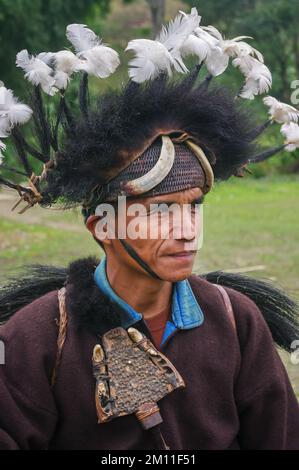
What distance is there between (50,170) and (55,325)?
0.51 metres

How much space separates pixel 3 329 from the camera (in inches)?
112

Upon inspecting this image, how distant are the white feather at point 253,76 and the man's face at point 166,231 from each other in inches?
19.3

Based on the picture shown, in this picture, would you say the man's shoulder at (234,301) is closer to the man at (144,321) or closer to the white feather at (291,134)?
the man at (144,321)

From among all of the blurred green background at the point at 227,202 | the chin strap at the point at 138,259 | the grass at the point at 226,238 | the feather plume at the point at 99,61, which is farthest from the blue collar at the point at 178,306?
the grass at the point at 226,238

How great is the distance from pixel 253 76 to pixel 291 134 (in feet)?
0.83

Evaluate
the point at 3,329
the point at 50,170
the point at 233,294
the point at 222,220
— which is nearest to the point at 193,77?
the point at 50,170

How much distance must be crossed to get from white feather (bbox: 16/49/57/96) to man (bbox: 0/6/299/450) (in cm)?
13

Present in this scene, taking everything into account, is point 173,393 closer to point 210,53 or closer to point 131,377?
point 131,377

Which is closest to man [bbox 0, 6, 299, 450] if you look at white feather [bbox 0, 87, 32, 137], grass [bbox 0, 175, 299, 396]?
white feather [bbox 0, 87, 32, 137]

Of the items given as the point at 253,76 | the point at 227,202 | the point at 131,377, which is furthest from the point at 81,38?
the point at 227,202

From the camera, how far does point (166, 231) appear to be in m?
2.77

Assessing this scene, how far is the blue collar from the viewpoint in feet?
9.58

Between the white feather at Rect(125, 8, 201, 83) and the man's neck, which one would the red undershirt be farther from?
the white feather at Rect(125, 8, 201, 83)

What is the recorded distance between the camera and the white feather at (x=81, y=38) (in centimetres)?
291
